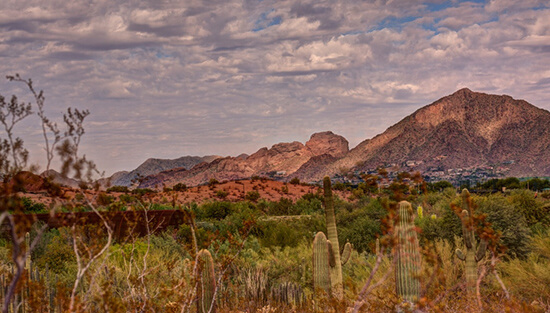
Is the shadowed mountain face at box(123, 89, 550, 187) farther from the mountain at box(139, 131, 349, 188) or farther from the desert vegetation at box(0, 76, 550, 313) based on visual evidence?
the desert vegetation at box(0, 76, 550, 313)

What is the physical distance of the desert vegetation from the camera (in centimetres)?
516

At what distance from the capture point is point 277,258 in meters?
16.3

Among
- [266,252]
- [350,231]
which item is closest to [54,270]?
[266,252]

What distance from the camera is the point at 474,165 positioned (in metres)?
106

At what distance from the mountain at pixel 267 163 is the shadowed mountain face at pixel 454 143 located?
0.32 meters

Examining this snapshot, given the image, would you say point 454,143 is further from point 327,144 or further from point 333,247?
point 333,247

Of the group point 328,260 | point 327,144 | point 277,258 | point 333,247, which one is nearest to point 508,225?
point 277,258

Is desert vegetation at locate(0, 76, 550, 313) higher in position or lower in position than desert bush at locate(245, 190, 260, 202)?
lower

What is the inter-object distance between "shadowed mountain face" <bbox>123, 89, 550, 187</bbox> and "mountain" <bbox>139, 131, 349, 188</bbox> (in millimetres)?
325

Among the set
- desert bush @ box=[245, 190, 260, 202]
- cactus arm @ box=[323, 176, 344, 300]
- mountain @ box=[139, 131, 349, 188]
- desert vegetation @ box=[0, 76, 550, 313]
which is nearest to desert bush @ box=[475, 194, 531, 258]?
desert vegetation @ box=[0, 76, 550, 313]

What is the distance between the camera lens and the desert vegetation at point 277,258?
203 inches

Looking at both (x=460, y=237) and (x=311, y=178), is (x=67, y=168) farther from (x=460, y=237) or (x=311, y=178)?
(x=311, y=178)

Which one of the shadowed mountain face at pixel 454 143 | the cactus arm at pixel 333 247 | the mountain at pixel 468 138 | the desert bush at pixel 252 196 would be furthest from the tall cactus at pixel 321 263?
the mountain at pixel 468 138

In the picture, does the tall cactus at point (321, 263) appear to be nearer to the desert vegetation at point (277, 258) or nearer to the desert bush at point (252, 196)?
the desert vegetation at point (277, 258)
